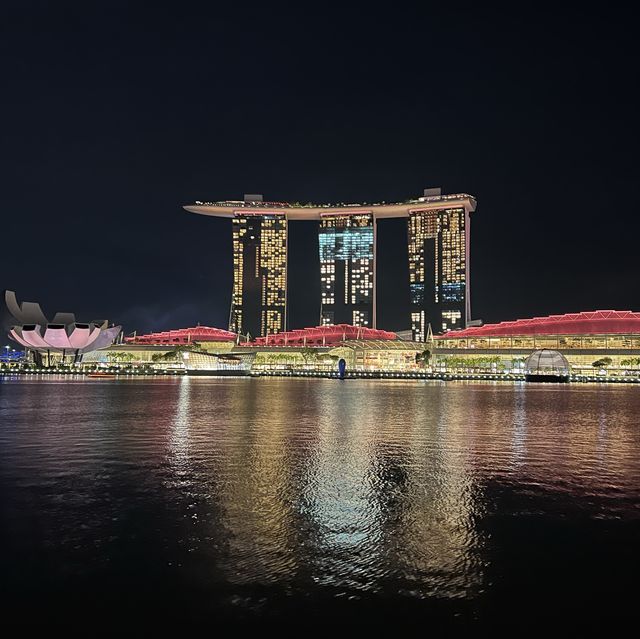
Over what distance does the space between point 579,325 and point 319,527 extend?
12233 cm

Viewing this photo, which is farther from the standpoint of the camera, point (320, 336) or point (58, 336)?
point (320, 336)

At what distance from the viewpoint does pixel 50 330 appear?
110938 mm

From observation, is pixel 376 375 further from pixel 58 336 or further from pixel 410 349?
pixel 58 336

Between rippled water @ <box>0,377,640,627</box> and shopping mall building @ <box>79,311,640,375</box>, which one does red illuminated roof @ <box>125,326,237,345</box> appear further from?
rippled water @ <box>0,377,640,627</box>

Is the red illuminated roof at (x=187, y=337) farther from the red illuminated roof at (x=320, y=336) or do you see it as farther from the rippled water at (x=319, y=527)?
the rippled water at (x=319, y=527)

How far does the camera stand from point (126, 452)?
17.3m

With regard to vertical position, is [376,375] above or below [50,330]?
below

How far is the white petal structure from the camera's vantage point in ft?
361

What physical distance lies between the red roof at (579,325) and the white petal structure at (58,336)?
83750 millimetres

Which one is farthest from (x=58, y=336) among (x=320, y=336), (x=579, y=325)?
(x=579, y=325)

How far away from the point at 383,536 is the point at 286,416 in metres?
20.6

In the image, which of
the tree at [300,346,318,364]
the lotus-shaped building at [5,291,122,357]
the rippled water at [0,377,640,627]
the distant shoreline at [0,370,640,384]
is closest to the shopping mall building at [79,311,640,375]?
the tree at [300,346,318,364]

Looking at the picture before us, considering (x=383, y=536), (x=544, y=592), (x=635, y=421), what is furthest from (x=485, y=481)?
(x=635, y=421)

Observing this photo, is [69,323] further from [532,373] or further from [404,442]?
[404,442]
